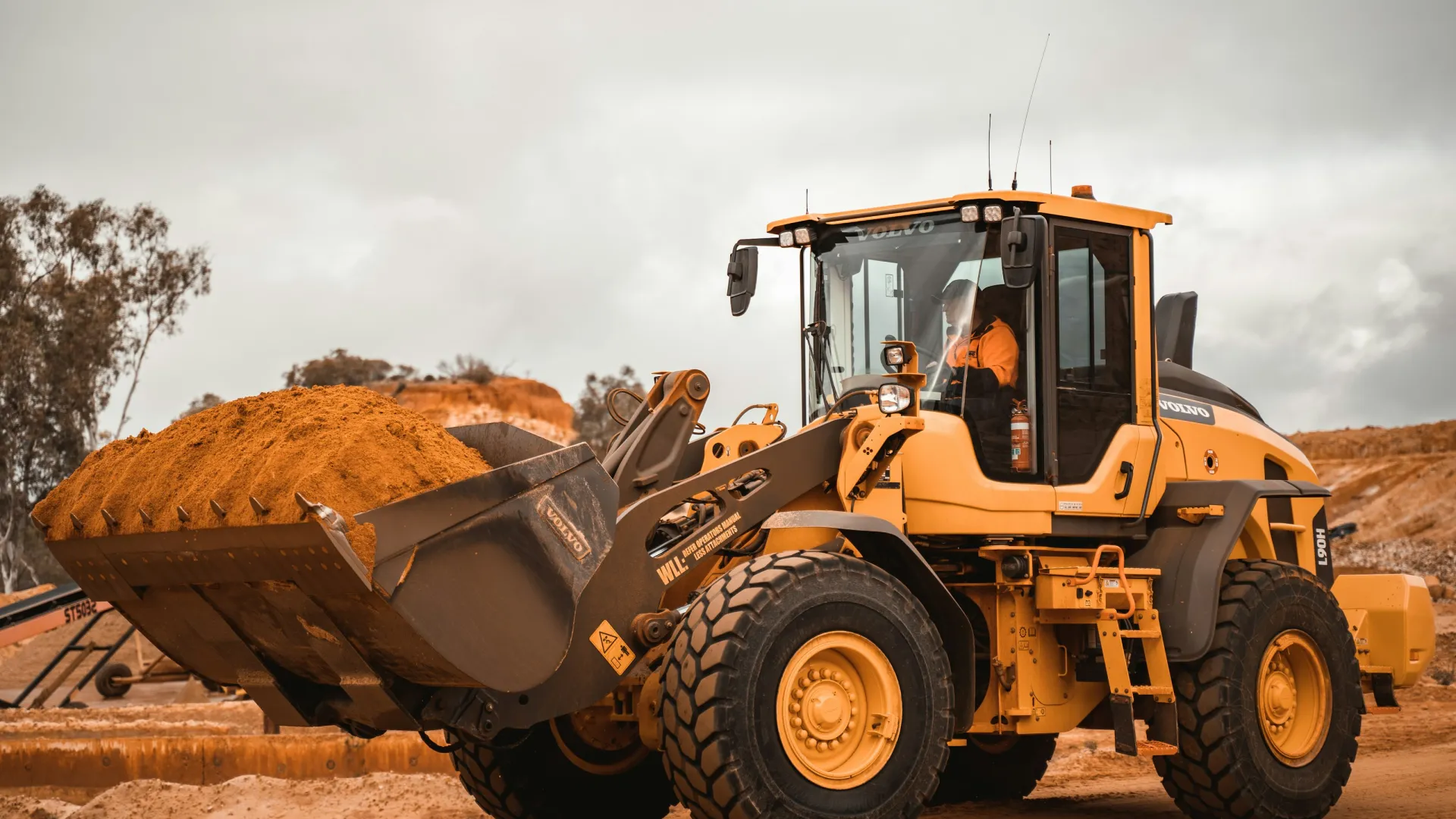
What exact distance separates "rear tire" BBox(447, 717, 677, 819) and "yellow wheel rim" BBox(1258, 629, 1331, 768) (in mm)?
3460

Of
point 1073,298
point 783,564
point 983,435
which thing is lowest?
point 783,564

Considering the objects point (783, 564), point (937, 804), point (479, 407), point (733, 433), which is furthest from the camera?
point (479, 407)

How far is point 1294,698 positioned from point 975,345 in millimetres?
2855

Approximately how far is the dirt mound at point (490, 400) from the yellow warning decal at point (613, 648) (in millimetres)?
40372

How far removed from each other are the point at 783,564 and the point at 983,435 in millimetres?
1954

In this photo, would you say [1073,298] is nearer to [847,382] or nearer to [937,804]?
[847,382]

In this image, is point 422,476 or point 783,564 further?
point 783,564

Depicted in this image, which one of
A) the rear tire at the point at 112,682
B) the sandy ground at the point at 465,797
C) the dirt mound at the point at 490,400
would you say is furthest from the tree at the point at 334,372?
the sandy ground at the point at 465,797

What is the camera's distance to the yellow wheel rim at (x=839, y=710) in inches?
254

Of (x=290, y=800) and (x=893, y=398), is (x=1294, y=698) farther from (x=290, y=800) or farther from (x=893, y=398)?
(x=290, y=800)

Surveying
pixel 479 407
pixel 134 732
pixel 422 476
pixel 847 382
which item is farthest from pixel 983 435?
pixel 479 407

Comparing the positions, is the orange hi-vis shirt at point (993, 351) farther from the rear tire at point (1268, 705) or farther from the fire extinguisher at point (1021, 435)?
the rear tire at point (1268, 705)

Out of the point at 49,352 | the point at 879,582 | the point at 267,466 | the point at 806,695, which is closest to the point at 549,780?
the point at 806,695

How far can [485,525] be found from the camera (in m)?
5.90
